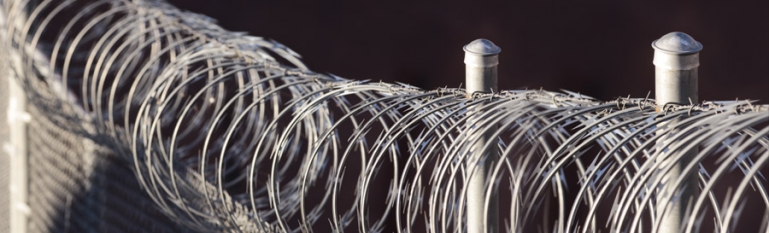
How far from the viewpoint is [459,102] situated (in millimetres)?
2275

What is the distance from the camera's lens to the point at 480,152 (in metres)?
2.21

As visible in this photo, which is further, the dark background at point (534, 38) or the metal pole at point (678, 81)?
the dark background at point (534, 38)

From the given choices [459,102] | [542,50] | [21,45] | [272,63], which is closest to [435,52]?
[542,50]

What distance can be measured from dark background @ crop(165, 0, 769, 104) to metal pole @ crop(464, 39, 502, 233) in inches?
80.2

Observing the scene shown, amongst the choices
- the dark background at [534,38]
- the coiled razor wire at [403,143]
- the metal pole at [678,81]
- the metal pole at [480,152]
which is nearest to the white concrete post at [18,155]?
the coiled razor wire at [403,143]

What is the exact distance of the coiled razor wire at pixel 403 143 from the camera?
189 cm

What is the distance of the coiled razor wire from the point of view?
1.89 m

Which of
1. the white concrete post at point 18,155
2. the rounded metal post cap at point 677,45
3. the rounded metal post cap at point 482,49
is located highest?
the rounded metal post cap at point 677,45

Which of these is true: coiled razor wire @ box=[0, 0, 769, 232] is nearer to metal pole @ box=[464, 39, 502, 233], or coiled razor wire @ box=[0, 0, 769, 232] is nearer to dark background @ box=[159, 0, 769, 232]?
metal pole @ box=[464, 39, 502, 233]

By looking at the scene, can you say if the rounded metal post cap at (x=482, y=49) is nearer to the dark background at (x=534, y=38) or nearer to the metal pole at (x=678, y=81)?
the metal pole at (x=678, y=81)

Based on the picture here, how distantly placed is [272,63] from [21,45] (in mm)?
1558

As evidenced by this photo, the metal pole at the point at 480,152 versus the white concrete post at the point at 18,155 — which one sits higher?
the metal pole at the point at 480,152

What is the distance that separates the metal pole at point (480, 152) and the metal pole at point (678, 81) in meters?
0.35

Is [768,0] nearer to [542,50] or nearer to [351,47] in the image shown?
[542,50]
